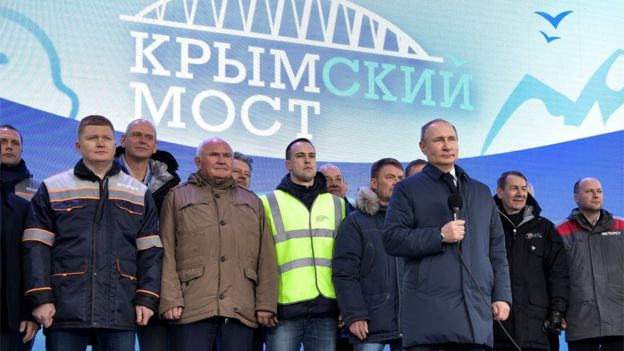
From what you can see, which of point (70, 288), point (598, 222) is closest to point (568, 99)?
point (598, 222)

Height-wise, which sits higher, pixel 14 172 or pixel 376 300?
pixel 14 172

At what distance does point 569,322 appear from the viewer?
17.0 ft

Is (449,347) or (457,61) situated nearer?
(449,347)

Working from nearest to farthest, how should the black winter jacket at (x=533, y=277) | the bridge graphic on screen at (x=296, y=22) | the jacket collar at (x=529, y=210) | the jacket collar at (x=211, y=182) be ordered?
the jacket collar at (x=211, y=182), the black winter jacket at (x=533, y=277), the jacket collar at (x=529, y=210), the bridge graphic on screen at (x=296, y=22)

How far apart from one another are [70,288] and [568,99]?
14.8 feet

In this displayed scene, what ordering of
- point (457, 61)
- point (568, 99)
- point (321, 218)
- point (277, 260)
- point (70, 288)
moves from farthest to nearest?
point (568, 99), point (457, 61), point (321, 218), point (277, 260), point (70, 288)

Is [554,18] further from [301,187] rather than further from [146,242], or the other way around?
[146,242]

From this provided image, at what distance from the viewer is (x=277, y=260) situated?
4520 mm

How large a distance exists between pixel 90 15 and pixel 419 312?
3232 mm

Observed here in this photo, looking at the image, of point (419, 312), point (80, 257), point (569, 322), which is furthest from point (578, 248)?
point (80, 257)

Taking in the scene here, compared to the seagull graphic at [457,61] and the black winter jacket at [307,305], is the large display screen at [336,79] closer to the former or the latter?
the seagull graphic at [457,61]

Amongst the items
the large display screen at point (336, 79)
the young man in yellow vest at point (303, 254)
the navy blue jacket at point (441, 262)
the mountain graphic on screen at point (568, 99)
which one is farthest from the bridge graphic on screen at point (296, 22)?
the navy blue jacket at point (441, 262)

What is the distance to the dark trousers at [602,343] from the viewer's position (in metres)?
5.23

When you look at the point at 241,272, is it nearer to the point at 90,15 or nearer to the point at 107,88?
the point at 107,88
